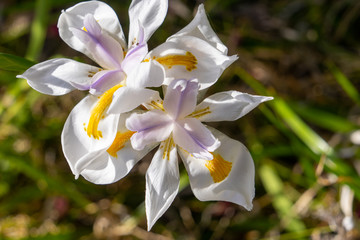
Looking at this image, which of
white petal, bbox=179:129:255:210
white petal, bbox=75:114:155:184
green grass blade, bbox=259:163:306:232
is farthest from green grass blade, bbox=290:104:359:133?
white petal, bbox=75:114:155:184

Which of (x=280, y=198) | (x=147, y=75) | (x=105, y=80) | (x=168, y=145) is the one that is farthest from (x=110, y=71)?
(x=280, y=198)

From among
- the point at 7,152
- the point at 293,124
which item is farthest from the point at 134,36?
the point at 7,152

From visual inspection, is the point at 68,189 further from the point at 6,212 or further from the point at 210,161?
the point at 210,161

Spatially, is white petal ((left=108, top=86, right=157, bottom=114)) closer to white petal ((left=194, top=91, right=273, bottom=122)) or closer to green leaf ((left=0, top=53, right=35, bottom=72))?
white petal ((left=194, top=91, right=273, bottom=122))

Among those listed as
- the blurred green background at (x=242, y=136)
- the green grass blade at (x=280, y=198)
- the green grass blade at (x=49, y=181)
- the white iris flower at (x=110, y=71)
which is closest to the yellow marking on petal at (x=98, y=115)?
the white iris flower at (x=110, y=71)

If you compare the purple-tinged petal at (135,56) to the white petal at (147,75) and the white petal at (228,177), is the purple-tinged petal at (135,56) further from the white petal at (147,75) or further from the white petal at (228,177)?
the white petal at (228,177)
